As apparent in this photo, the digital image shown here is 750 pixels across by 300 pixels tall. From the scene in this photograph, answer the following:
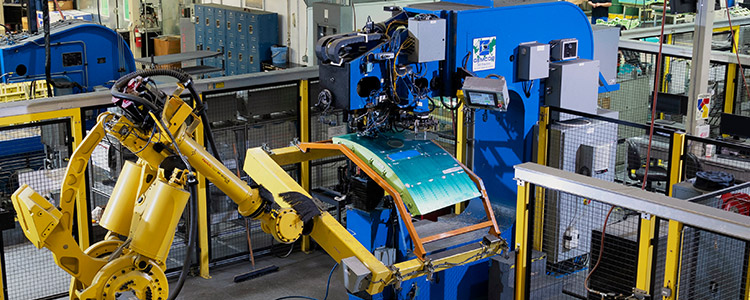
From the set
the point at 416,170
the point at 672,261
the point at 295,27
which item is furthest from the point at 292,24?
the point at 672,261

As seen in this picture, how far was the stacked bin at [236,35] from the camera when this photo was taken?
44.9ft

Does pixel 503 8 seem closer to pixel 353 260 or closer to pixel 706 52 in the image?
pixel 706 52

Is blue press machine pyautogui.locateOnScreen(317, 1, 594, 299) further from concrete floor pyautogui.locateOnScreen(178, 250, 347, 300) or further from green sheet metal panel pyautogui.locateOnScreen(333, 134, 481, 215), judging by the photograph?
concrete floor pyautogui.locateOnScreen(178, 250, 347, 300)

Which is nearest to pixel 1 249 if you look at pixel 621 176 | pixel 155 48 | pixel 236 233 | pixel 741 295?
pixel 236 233

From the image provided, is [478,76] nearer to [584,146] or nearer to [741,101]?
[584,146]

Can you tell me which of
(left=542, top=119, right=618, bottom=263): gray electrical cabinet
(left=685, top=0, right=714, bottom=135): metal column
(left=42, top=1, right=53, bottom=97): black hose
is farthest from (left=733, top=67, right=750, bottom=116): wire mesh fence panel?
(left=42, top=1, right=53, bottom=97): black hose

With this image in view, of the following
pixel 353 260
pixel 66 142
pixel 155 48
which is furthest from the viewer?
pixel 155 48

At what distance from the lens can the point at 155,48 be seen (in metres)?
16.7

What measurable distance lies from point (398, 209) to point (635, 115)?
5.36 metres

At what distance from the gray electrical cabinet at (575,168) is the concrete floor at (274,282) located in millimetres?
1900

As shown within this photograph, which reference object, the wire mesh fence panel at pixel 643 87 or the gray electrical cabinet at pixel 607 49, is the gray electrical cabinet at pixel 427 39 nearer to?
the gray electrical cabinet at pixel 607 49

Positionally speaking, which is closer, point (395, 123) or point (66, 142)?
point (395, 123)

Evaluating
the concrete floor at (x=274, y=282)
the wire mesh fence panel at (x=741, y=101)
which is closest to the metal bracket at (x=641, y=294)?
the concrete floor at (x=274, y=282)

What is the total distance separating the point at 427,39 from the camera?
21.2 feet
